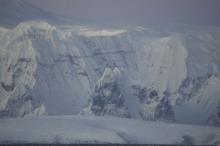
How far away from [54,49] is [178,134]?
20.0m

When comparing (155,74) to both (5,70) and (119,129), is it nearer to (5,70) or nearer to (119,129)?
(5,70)

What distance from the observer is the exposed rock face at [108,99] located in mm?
35156

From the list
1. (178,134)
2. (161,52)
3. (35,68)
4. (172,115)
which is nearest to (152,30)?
(161,52)

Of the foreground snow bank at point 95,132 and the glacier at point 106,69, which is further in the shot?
the glacier at point 106,69

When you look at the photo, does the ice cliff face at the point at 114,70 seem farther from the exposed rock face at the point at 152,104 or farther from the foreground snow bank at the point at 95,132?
the foreground snow bank at the point at 95,132

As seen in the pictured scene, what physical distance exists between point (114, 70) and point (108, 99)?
166 inches

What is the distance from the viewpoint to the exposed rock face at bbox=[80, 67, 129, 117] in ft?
115

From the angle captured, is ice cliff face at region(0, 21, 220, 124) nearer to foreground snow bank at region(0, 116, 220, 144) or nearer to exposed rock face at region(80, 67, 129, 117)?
exposed rock face at region(80, 67, 129, 117)

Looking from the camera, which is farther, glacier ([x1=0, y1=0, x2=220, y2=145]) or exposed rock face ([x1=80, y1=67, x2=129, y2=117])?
glacier ([x1=0, y1=0, x2=220, y2=145])

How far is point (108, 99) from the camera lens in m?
37.0

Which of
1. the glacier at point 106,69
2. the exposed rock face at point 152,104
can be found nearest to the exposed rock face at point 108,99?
the glacier at point 106,69

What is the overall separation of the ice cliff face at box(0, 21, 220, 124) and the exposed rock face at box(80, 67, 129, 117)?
0.48ft

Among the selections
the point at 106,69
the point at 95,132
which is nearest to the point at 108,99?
the point at 106,69

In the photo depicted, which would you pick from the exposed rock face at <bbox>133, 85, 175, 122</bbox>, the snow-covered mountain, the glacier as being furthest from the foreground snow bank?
the exposed rock face at <bbox>133, 85, 175, 122</bbox>
